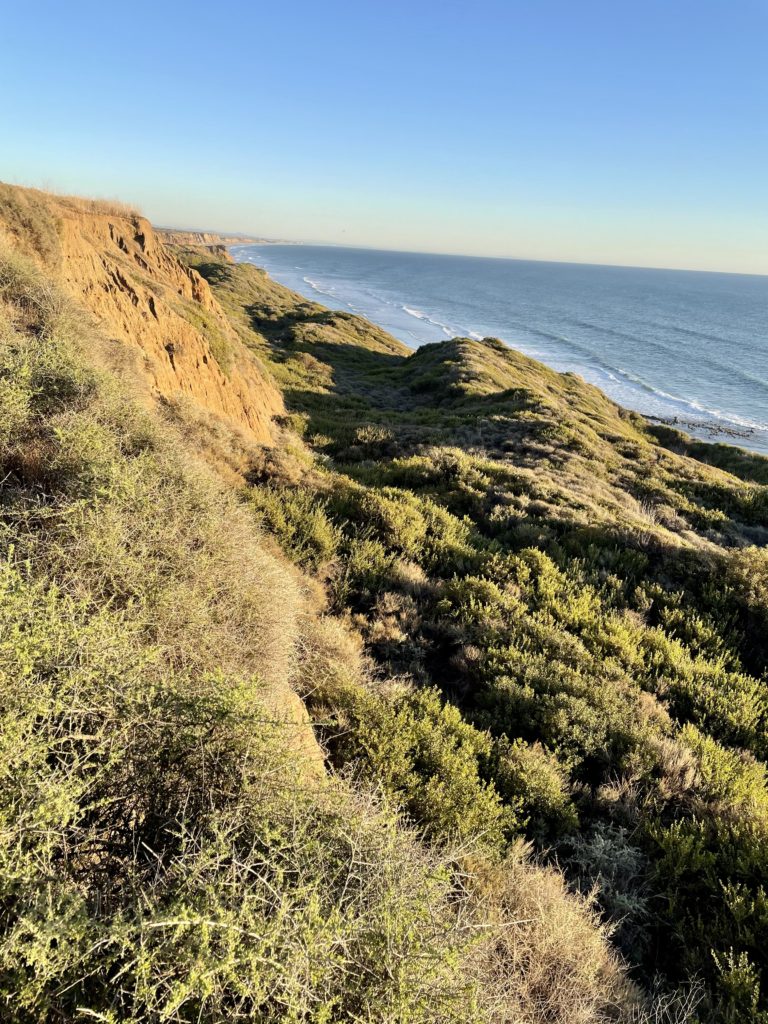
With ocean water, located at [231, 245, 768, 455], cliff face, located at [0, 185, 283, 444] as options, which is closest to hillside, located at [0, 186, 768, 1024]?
cliff face, located at [0, 185, 283, 444]

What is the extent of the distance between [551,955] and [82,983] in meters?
2.63

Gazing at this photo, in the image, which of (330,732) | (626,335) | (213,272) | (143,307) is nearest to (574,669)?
(330,732)

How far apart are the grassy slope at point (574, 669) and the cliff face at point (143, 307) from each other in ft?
9.55

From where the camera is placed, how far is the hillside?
208cm

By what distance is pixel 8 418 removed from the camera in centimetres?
480

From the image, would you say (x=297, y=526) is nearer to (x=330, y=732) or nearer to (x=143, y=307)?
(x=330, y=732)

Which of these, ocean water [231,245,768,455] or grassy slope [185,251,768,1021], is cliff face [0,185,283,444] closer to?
grassy slope [185,251,768,1021]

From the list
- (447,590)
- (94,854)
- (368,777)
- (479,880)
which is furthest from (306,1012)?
(447,590)

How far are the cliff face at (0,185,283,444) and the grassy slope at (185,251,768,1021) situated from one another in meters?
2.91

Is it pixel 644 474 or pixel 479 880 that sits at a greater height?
pixel 644 474

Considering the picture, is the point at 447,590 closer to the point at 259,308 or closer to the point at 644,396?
the point at 259,308

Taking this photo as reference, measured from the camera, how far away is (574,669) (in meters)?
6.56

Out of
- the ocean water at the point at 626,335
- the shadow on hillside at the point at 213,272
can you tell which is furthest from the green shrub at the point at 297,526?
the shadow on hillside at the point at 213,272

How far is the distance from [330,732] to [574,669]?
3462 mm
